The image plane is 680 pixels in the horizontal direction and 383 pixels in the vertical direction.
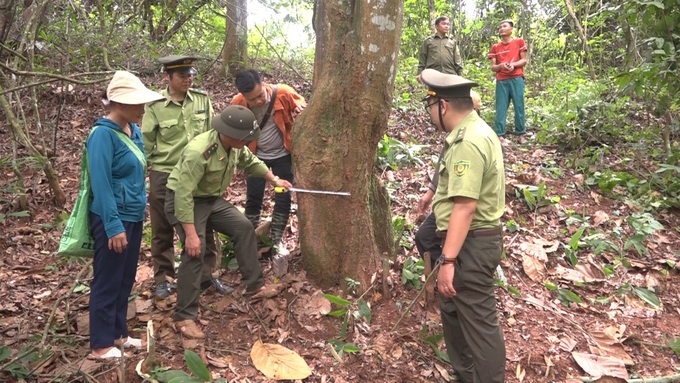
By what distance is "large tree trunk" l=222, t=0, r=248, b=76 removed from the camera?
1023cm

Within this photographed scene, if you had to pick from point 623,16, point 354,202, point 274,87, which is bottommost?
point 354,202

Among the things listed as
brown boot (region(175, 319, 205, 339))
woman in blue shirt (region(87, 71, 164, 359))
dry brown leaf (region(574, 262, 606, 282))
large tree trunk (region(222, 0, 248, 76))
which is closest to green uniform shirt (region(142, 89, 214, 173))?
woman in blue shirt (region(87, 71, 164, 359))

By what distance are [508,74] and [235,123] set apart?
6.31 m

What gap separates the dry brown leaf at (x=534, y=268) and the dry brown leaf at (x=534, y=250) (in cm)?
7

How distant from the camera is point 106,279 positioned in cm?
350

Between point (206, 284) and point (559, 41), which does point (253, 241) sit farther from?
point (559, 41)

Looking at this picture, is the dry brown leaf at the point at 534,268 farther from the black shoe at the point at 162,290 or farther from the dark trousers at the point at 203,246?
the black shoe at the point at 162,290

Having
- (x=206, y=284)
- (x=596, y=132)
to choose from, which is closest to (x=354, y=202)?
(x=206, y=284)

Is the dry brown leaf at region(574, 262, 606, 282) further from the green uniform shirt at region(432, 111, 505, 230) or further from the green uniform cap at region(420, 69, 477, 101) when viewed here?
the green uniform cap at region(420, 69, 477, 101)

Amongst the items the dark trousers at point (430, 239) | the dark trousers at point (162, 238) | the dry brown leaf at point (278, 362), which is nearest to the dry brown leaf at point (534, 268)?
the dark trousers at point (430, 239)

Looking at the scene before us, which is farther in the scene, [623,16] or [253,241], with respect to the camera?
[623,16]

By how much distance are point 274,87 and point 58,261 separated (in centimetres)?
312

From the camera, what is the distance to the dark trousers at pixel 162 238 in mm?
4398

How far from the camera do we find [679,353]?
434 cm
